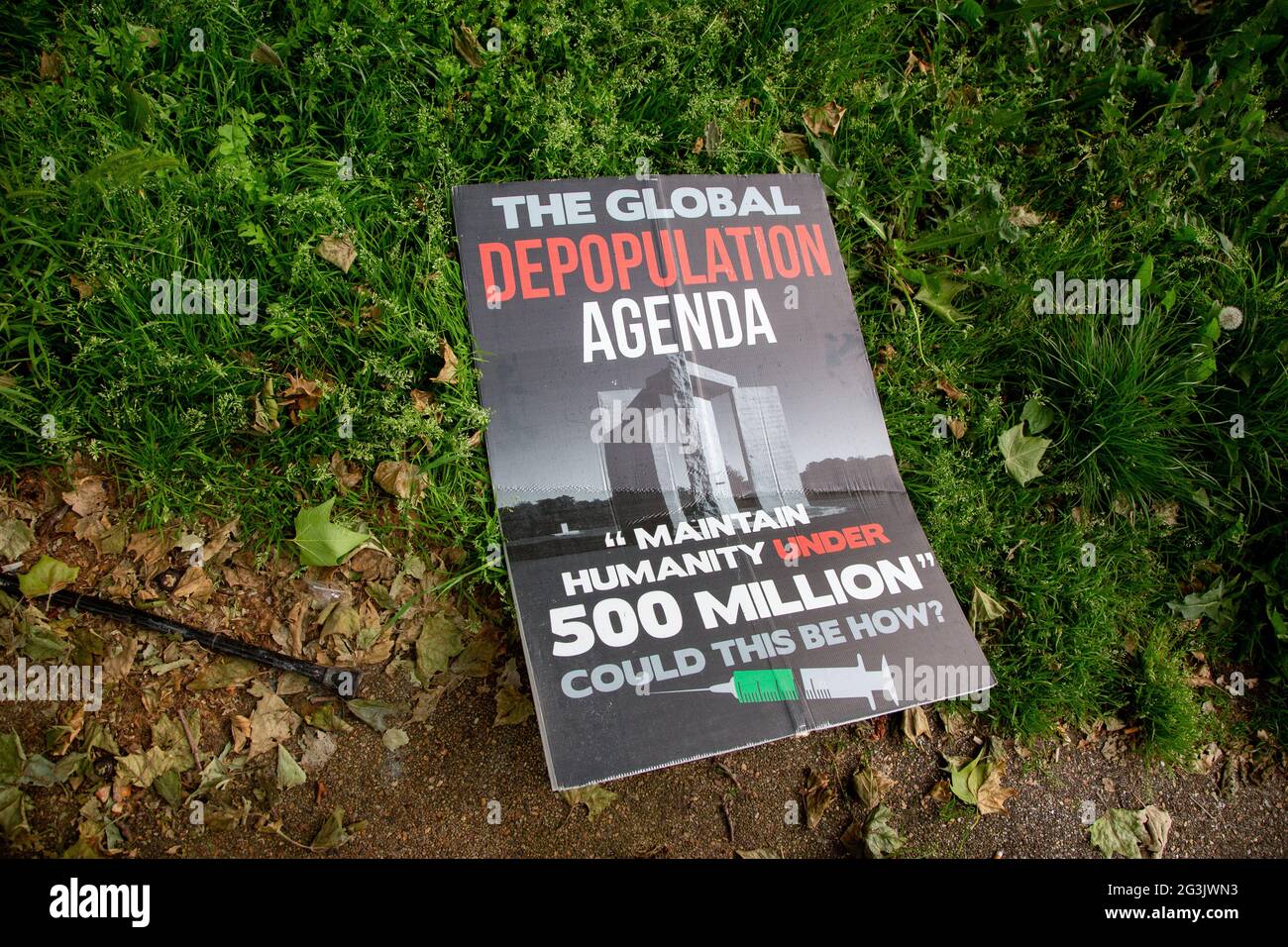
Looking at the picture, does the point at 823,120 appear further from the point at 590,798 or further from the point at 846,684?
the point at 590,798

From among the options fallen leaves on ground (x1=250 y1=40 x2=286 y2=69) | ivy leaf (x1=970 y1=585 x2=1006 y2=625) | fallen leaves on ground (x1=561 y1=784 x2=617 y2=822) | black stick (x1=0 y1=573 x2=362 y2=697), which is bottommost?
fallen leaves on ground (x1=561 y1=784 x2=617 y2=822)

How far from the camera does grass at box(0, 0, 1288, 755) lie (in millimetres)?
2203

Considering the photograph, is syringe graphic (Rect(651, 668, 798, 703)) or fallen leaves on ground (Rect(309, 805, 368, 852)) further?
syringe graphic (Rect(651, 668, 798, 703))

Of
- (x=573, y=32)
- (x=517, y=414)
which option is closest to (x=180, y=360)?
(x=517, y=414)

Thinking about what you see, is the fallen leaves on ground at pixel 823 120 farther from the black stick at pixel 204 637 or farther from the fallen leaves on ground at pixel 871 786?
the black stick at pixel 204 637

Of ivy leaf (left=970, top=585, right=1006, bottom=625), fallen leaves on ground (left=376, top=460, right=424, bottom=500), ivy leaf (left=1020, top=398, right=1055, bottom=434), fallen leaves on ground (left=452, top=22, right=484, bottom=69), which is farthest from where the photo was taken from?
ivy leaf (left=1020, top=398, right=1055, bottom=434)

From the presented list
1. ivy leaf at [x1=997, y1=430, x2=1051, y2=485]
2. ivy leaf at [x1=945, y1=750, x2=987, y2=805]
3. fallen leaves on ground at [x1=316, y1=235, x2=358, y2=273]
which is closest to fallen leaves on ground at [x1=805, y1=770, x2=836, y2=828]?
ivy leaf at [x1=945, y1=750, x2=987, y2=805]

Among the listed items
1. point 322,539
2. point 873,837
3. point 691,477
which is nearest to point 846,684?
point 873,837

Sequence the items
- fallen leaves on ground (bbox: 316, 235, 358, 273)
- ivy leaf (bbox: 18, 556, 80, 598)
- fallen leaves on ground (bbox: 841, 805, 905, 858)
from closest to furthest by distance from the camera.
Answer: ivy leaf (bbox: 18, 556, 80, 598)
fallen leaves on ground (bbox: 841, 805, 905, 858)
fallen leaves on ground (bbox: 316, 235, 358, 273)

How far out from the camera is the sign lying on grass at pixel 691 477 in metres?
2.13

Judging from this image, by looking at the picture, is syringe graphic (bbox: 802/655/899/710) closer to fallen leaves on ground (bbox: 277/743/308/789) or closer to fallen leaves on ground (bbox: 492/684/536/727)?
fallen leaves on ground (bbox: 492/684/536/727)

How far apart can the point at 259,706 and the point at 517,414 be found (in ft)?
3.40

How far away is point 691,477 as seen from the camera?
2424mm

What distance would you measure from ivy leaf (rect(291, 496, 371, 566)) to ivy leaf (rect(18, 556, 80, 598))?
55cm
